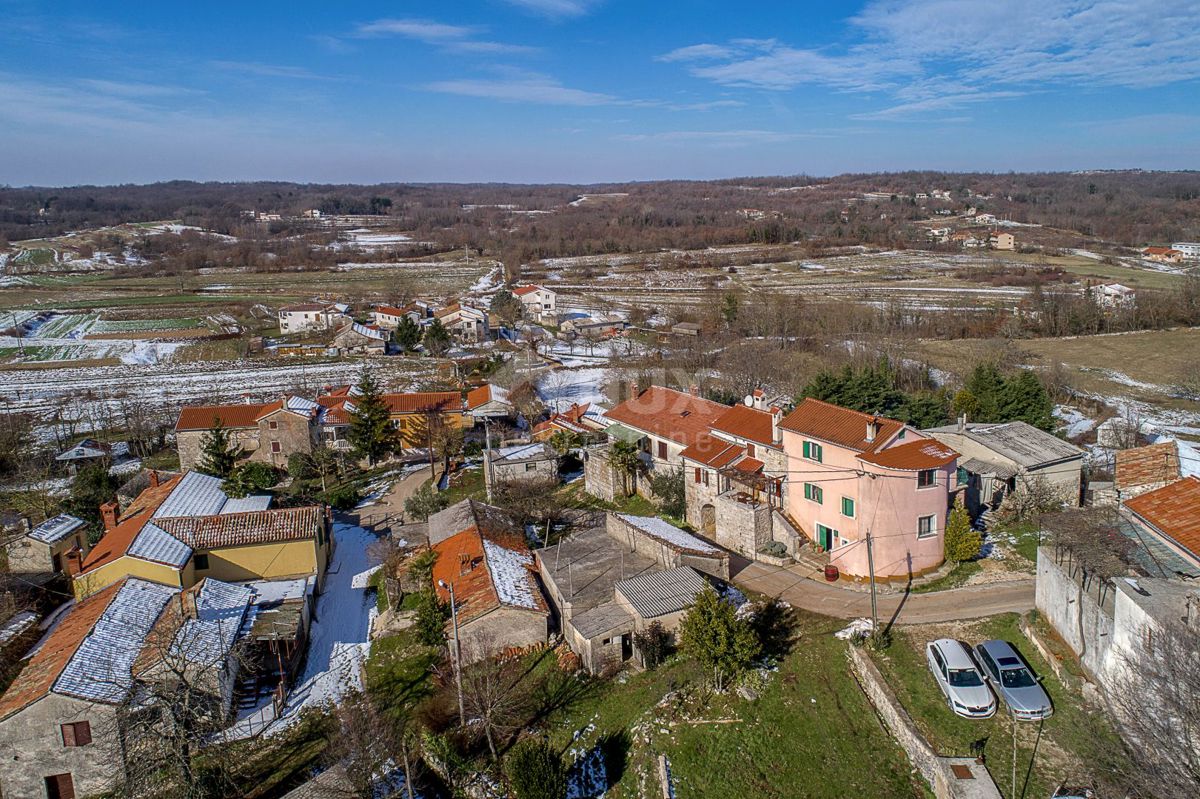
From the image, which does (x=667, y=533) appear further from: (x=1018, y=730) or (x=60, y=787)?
(x=60, y=787)

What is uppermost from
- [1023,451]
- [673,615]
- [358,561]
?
[1023,451]

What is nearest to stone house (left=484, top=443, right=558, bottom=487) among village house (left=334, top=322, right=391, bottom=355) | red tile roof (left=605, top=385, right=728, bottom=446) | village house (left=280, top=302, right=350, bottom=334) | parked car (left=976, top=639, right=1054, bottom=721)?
red tile roof (left=605, top=385, right=728, bottom=446)

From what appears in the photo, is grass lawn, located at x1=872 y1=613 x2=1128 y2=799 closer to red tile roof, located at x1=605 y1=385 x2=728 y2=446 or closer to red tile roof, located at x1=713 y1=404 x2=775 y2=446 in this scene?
red tile roof, located at x1=713 y1=404 x2=775 y2=446

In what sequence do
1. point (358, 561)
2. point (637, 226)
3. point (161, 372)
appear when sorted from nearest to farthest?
point (358, 561) < point (161, 372) < point (637, 226)

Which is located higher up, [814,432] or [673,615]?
[814,432]

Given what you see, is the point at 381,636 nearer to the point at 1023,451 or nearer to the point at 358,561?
the point at 358,561

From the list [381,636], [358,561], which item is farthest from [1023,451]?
[358,561]
